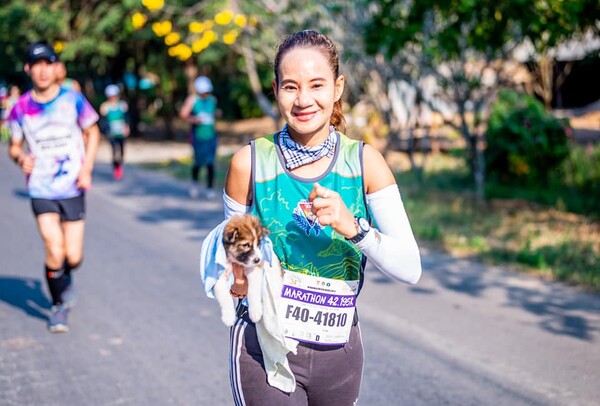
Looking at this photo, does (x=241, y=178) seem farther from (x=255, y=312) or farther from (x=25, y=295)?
(x=25, y=295)

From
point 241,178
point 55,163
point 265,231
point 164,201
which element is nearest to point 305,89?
point 241,178

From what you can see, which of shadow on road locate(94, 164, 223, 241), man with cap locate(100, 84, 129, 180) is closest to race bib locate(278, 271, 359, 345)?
shadow on road locate(94, 164, 223, 241)

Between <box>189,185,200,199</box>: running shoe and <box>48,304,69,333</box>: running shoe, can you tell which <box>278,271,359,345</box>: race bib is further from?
<box>189,185,200,199</box>: running shoe

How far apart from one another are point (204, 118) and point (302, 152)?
32.9ft

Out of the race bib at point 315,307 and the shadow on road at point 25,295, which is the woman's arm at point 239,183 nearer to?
the race bib at point 315,307

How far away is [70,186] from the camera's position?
5.34m

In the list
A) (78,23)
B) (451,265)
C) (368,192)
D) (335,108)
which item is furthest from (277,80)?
(78,23)

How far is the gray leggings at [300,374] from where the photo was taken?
2250mm

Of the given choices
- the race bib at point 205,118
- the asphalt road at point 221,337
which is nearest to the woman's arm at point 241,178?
the asphalt road at point 221,337

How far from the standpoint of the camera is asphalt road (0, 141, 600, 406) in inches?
174

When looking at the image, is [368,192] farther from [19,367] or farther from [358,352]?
[19,367]

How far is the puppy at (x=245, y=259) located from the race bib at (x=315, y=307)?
0.13 metres

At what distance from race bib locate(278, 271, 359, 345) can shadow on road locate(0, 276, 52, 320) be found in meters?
4.13

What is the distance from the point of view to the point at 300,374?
89.2 inches
